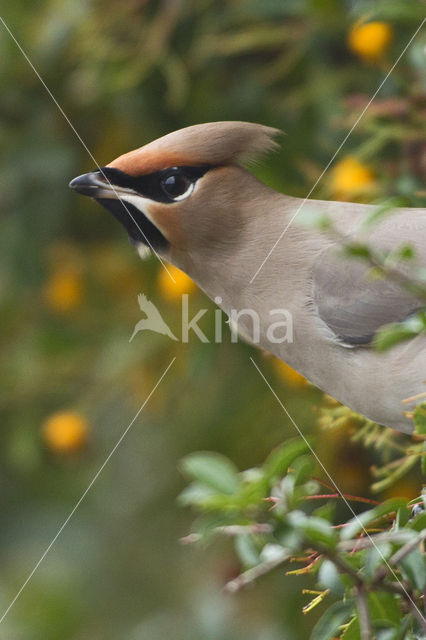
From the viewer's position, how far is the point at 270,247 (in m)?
1.87

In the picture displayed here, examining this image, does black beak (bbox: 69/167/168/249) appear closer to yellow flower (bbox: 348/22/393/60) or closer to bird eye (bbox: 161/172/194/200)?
bird eye (bbox: 161/172/194/200)

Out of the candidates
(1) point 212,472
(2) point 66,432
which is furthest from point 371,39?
(1) point 212,472

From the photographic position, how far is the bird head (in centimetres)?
177

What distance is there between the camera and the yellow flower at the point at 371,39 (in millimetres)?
2270

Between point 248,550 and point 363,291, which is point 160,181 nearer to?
point 363,291

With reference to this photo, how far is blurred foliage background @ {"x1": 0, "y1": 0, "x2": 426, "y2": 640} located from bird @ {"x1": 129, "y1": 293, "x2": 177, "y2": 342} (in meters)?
0.02

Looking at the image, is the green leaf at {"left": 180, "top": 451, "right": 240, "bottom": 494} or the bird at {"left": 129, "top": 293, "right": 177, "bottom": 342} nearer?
the green leaf at {"left": 180, "top": 451, "right": 240, "bottom": 494}

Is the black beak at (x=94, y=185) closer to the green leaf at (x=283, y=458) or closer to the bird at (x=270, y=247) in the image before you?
the bird at (x=270, y=247)

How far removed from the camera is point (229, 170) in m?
1.88

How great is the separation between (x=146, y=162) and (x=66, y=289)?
42.6 inches

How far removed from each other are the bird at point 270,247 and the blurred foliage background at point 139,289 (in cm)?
35

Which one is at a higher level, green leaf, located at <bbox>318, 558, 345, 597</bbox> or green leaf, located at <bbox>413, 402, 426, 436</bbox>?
green leaf, located at <bbox>413, 402, 426, 436</bbox>

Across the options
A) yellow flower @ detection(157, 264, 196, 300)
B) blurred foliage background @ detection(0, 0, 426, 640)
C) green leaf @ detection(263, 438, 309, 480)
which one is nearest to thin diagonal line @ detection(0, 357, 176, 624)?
blurred foliage background @ detection(0, 0, 426, 640)

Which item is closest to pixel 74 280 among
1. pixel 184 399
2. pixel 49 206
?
pixel 49 206
